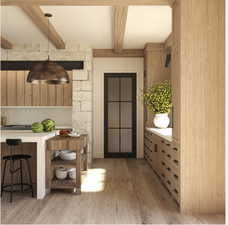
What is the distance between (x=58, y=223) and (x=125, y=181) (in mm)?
2256

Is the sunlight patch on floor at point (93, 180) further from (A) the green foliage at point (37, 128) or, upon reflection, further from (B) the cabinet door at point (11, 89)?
(B) the cabinet door at point (11, 89)

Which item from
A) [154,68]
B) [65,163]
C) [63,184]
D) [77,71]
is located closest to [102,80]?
[77,71]

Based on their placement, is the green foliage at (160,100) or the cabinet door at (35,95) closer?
the green foliage at (160,100)

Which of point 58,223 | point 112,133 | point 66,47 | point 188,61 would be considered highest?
point 66,47

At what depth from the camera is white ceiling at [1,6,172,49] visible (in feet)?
16.7

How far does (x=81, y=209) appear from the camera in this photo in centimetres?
391

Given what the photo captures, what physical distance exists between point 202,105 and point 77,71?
4.30 metres

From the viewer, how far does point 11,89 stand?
25.6 feet

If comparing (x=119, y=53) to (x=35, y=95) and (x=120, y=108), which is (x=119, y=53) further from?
(x=35, y=95)

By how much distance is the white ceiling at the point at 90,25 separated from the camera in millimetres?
5082

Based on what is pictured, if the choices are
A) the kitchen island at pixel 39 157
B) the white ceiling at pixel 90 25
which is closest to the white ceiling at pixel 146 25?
the white ceiling at pixel 90 25

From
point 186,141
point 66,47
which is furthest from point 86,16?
point 186,141

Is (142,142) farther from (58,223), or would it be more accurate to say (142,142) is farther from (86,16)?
(58,223)

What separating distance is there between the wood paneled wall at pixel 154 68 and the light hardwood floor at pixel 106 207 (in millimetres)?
2690
